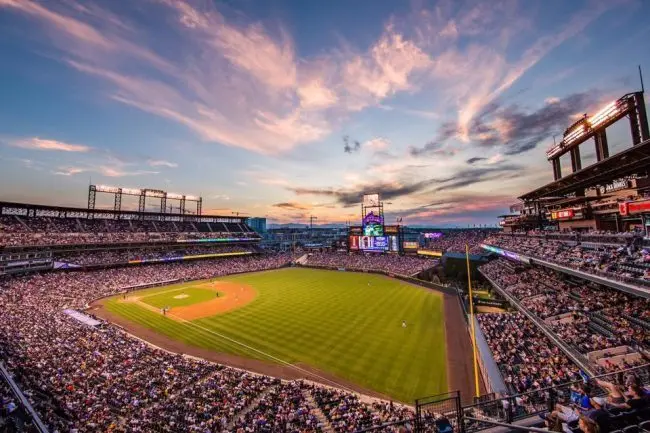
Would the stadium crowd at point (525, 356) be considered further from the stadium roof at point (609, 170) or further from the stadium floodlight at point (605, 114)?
the stadium floodlight at point (605, 114)

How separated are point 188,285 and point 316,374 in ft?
135

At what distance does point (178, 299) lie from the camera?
43.2 meters

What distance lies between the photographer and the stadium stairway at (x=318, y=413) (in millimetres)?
14210

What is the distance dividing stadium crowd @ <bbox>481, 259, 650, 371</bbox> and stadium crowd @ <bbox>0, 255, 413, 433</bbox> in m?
13.1

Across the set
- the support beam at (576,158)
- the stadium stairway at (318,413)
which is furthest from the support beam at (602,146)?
the stadium stairway at (318,413)

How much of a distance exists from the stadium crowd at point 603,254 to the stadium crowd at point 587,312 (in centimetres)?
317

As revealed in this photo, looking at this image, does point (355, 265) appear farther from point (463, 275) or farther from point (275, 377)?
point (275, 377)

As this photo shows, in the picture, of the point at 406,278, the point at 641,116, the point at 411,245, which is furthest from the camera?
the point at 411,245

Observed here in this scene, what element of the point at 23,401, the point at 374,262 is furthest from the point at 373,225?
the point at 23,401

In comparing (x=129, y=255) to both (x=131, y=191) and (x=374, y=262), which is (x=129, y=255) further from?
(x=374, y=262)

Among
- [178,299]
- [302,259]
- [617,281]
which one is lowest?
[178,299]

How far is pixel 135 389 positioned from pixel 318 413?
11180mm

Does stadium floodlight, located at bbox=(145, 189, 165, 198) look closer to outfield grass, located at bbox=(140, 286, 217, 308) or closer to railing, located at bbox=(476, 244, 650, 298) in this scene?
outfield grass, located at bbox=(140, 286, 217, 308)

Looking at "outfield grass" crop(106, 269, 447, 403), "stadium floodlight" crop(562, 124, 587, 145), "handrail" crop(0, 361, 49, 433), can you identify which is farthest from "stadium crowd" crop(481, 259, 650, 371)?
"handrail" crop(0, 361, 49, 433)
